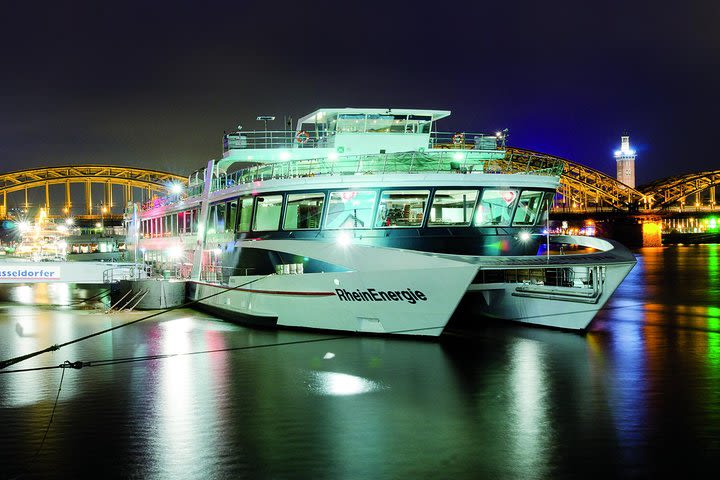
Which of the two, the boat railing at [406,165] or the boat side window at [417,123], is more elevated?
the boat side window at [417,123]

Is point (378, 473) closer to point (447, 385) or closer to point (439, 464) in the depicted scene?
point (439, 464)

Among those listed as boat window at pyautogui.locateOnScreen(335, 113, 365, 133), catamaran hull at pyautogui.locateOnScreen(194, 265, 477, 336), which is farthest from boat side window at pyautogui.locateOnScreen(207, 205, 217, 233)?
boat window at pyautogui.locateOnScreen(335, 113, 365, 133)

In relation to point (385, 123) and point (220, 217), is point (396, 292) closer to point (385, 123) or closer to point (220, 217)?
point (385, 123)

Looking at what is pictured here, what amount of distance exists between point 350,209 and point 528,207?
5785 mm

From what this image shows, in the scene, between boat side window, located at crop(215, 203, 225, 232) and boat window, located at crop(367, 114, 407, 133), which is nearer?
boat window, located at crop(367, 114, 407, 133)

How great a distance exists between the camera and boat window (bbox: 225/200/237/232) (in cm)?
2266

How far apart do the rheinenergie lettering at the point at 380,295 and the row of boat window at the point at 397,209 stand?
7.90 feet

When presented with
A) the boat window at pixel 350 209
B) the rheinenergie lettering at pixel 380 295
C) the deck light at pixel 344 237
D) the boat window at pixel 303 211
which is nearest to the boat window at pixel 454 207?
the boat window at pixel 350 209

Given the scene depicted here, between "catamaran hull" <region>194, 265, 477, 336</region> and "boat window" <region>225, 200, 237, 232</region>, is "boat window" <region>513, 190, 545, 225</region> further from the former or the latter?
"boat window" <region>225, 200, 237, 232</region>

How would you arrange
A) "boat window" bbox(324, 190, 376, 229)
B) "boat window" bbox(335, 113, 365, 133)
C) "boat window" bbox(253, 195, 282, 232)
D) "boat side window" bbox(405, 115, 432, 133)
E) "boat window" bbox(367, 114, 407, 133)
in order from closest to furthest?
"boat window" bbox(324, 190, 376, 229), "boat window" bbox(253, 195, 282, 232), "boat window" bbox(335, 113, 365, 133), "boat window" bbox(367, 114, 407, 133), "boat side window" bbox(405, 115, 432, 133)

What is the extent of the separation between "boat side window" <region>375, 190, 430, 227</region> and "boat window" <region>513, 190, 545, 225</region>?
3265mm

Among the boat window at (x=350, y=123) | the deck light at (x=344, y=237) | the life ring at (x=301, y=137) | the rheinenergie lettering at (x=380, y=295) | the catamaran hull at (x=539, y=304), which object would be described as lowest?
the catamaran hull at (x=539, y=304)

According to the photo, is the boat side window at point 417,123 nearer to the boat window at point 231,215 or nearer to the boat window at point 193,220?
the boat window at point 231,215

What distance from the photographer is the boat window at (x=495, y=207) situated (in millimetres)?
19859
